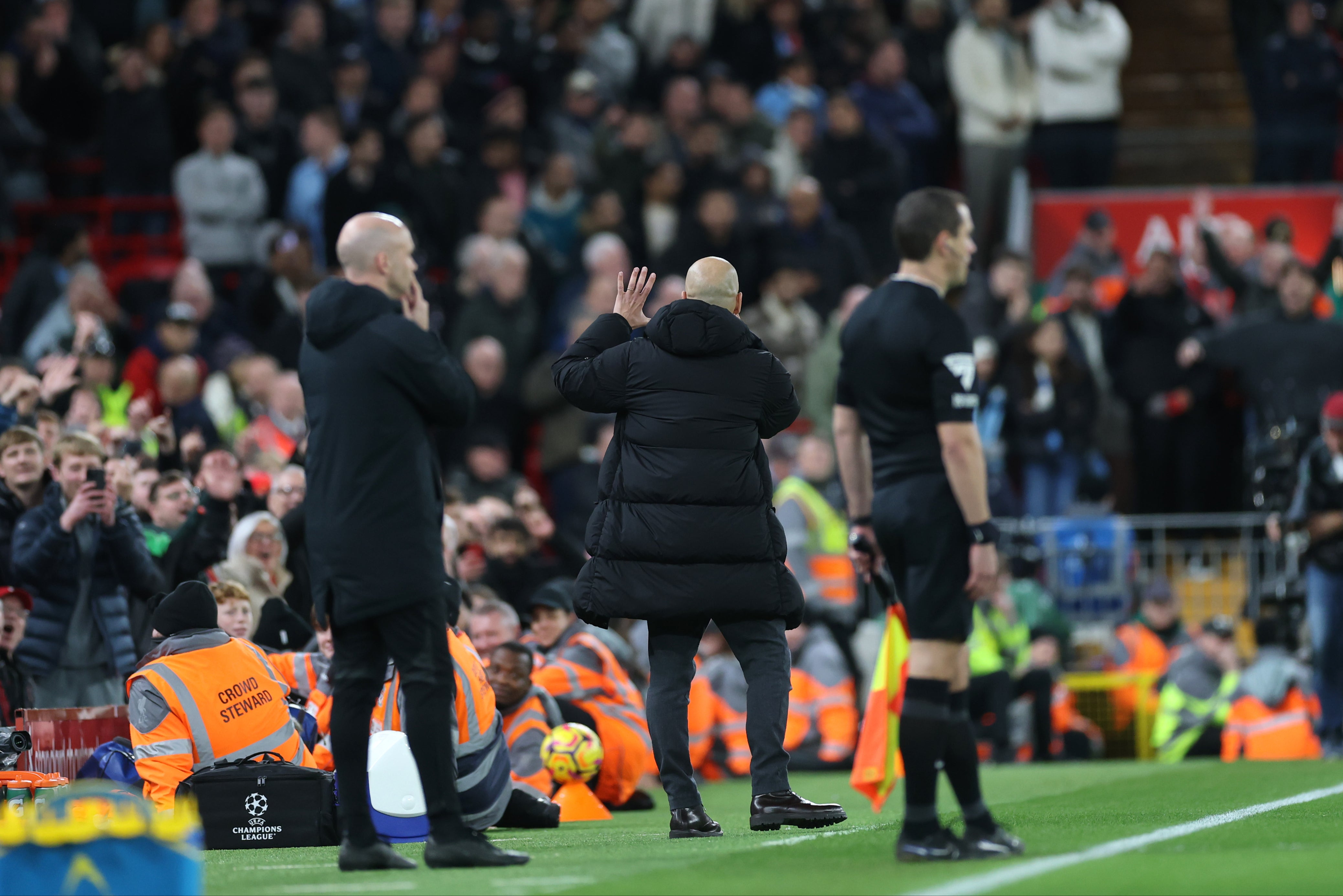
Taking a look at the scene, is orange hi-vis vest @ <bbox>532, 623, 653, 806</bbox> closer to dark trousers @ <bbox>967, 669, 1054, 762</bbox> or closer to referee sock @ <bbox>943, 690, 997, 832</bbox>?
dark trousers @ <bbox>967, 669, 1054, 762</bbox>

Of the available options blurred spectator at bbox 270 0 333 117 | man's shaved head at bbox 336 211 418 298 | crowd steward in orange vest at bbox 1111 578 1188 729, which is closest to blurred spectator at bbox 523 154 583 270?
blurred spectator at bbox 270 0 333 117

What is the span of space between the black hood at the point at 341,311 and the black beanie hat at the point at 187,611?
2455 millimetres

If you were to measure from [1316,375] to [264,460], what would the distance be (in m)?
8.17

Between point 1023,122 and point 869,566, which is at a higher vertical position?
point 1023,122

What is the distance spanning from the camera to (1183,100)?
2345 centimetres

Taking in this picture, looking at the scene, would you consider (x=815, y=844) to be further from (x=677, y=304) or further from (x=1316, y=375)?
(x=1316, y=375)

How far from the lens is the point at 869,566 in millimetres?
7184

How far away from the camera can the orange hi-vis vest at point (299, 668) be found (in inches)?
414

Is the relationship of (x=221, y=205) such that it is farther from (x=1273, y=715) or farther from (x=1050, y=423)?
(x=1273, y=715)

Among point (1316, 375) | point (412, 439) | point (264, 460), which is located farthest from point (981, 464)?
point (1316, 375)

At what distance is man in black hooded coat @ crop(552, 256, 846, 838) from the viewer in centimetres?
830

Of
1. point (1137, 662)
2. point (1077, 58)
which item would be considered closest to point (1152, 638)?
point (1137, 662)

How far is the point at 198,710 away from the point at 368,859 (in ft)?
7.29

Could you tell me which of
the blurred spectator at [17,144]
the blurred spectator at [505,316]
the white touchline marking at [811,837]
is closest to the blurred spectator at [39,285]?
the blurred spectator at [17,144]
